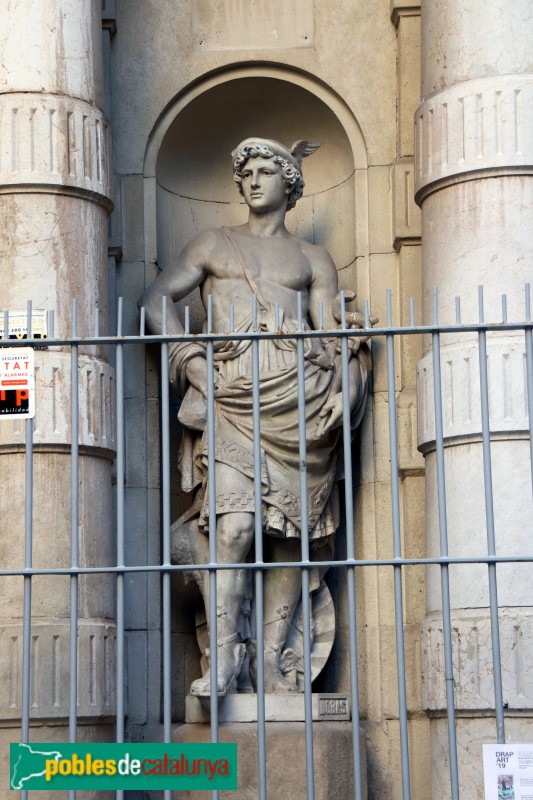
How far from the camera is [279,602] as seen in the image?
7.77 meters

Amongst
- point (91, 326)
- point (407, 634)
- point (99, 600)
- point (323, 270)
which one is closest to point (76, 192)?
point (91, 326)

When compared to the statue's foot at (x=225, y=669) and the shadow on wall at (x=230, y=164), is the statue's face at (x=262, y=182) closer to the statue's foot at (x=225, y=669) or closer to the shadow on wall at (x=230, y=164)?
the shadow on wall at (x=230, y=164)

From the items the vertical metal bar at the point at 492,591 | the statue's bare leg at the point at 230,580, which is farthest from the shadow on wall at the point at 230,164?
the vertical metal bar at the point at 492,591

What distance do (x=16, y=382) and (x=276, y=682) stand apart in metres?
→ 2.72

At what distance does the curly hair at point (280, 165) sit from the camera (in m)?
8.16

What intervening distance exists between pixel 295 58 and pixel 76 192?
1.76 m

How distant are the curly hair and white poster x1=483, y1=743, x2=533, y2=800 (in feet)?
12.7

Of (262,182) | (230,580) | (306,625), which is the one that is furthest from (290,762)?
(262,182)

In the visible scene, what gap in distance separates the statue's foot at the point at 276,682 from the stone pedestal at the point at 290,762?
31 centimetres

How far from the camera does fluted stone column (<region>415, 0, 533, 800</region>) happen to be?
273 inches

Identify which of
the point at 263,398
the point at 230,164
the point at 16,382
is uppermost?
the point at 230,164

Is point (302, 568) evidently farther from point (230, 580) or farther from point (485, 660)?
point (230, 580)

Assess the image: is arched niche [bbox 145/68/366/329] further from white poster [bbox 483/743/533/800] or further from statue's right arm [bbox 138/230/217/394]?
white poster [bbox 483/743/533/800]

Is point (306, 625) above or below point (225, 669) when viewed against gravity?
above
